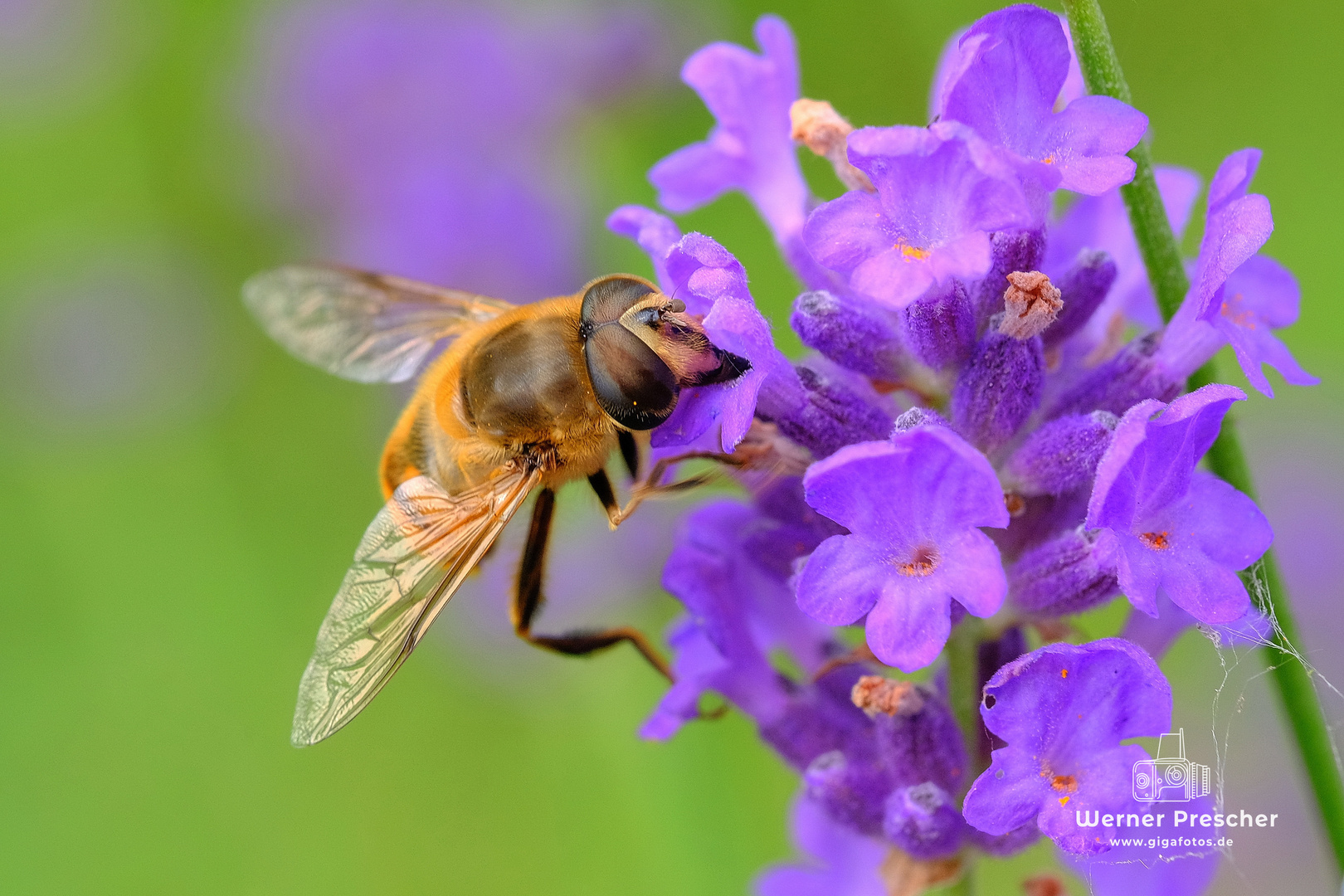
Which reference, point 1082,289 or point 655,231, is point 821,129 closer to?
point 655,231

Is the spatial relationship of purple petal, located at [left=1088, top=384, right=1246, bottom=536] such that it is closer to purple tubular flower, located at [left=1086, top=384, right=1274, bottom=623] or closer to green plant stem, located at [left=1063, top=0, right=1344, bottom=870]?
purple tubular flower, located at [left=1086, top=384, right=1274, bottom=623]

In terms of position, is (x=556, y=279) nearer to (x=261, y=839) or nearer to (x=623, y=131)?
(x=623, y=131)

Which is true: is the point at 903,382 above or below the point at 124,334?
below

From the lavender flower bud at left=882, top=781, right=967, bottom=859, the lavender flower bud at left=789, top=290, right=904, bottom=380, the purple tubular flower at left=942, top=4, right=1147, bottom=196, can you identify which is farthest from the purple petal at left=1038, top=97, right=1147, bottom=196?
the lavender flower bud at left=882, top=781, right=967, bottom=859

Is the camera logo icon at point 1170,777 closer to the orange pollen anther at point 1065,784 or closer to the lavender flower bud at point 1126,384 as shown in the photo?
the orange pollen anther at point 1065,784

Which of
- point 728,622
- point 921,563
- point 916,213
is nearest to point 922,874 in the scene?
point 728,622

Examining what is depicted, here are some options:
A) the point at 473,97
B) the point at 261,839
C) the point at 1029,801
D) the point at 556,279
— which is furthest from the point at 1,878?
the point at 1029,801
